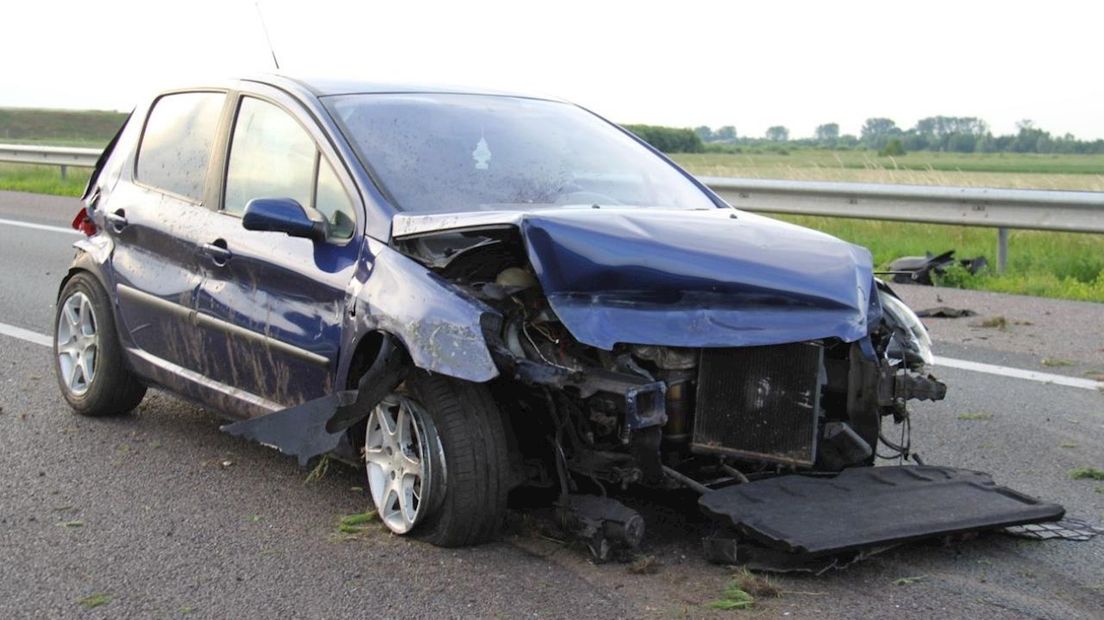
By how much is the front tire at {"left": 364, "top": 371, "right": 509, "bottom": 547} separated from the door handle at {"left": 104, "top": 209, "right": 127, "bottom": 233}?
7.18 ft

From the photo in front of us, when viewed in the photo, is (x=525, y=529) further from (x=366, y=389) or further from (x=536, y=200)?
(x=536, y=200)

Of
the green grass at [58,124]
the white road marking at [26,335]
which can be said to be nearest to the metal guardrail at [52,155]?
the white road marking at [26,335]

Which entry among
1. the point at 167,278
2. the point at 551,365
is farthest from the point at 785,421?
the point at 167,278

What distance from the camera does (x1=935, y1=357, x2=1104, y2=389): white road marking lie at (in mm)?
7350

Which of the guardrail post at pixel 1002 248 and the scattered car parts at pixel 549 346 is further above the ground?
the scattered car parts at pixel 549 346

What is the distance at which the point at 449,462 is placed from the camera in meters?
4.38

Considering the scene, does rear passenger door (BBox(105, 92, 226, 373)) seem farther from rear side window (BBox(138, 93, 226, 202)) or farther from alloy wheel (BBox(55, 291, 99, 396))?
alloy wheel (BBox(55, 291, 99, 396))

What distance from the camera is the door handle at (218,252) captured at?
17.7ft

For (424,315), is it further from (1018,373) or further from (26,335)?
(26,335)

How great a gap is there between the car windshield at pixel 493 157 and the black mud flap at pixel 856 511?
141cm

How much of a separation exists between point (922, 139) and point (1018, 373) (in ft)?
169

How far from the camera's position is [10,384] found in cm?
719

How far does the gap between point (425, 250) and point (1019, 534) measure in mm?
2204

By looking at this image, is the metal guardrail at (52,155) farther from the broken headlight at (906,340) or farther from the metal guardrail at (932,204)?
the broken headlight at (906,340)
